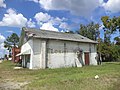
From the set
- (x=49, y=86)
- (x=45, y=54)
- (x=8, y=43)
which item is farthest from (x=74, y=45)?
(x=8, y=43)

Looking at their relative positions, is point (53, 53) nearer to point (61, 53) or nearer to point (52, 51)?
point (52, 51)

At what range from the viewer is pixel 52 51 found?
27.0 m

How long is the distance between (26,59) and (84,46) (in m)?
8.88

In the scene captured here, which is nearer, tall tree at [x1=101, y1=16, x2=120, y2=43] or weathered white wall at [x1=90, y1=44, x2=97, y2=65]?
weathered white wall at [x1=90, y1=44, x2=97, y2=65]

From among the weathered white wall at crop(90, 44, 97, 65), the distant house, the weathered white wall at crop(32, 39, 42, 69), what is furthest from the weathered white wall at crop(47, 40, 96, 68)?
the weathered white wall at crop(90, 44, 97, 65)

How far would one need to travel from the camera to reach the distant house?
25.8 meters

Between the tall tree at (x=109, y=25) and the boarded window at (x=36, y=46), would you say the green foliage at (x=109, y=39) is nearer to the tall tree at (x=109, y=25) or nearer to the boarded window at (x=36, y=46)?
the tall tree at (x=109, y=25)

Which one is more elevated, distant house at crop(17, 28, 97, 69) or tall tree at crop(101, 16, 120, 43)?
tall tree at crop(101, 16, 120, 43)

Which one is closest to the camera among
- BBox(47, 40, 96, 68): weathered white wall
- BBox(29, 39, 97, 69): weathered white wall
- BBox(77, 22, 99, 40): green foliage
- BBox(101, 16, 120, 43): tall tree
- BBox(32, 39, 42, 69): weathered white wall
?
BBox(32, 39, 42, 69): weathered white wall

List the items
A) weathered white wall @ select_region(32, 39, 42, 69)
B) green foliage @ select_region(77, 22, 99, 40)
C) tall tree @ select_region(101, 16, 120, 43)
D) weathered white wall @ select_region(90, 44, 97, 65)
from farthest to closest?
1. green foliage @ select_region(77, 22, 99, 40)
2. tall tree @ select_region(101, 16, 120, 43)
3. weathered white wall @ select_region(90, 44, 97, 65)
4. weathered white wall @ select_region(32, 39, 42, 69)

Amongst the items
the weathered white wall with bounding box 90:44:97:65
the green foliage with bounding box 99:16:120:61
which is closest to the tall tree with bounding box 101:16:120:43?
the green foliage with bounding box 99:16:120:61

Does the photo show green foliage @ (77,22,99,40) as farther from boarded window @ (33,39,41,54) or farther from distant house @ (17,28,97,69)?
boarded window @ (33,39,41,54)

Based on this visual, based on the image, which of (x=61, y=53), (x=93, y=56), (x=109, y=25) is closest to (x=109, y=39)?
(x=109, y=25)

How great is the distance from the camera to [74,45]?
2969 cm
